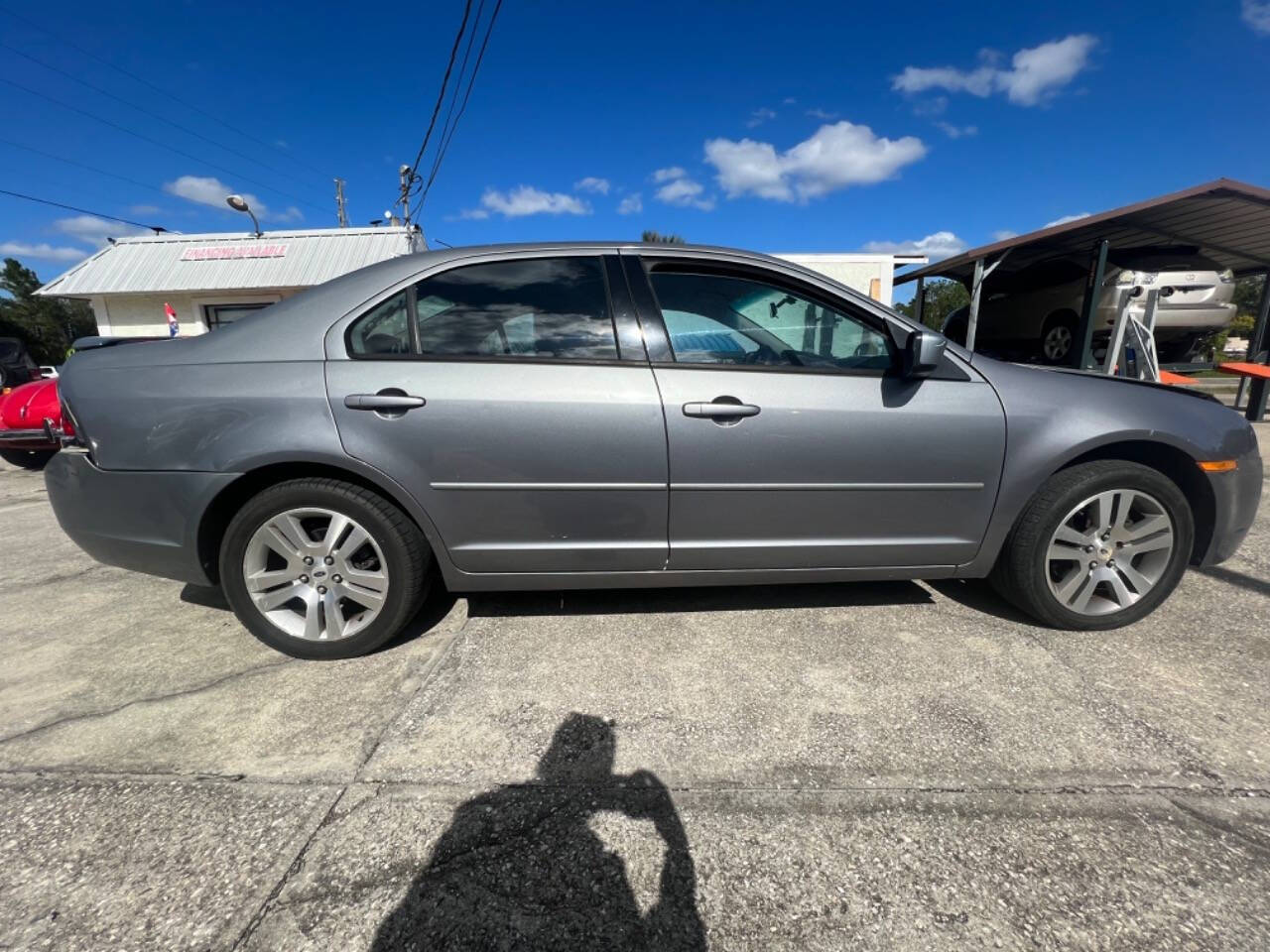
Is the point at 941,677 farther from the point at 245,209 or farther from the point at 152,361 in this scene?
the point at 245,209

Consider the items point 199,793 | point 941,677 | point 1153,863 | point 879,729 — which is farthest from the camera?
point 941,677

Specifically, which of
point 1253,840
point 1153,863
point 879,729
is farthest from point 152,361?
point 1253,840

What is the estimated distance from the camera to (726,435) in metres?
2.26

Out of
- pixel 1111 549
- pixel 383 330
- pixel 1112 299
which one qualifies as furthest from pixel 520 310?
pixel 1112 299

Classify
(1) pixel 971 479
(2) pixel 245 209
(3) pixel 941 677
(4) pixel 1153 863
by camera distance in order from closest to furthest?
(4) pixel 1153 863, (3) pixel 941 677, (1) pixel 971 479, (2) pixel 245 209

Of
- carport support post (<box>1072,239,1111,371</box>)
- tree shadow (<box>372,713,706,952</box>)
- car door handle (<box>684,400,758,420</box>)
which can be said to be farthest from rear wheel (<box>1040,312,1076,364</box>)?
tree shadow (<box>372,713,706,952</box>)

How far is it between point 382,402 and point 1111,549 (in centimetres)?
301

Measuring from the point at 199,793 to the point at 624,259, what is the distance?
2.27 meters

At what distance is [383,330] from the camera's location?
2309mm

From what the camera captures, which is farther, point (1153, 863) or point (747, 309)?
point (747, 309)

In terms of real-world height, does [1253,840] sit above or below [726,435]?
below

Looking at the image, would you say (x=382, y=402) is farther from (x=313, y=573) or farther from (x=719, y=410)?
(x=719, y=410)

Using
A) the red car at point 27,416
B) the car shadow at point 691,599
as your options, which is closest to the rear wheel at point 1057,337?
the car shadow at point 691,599

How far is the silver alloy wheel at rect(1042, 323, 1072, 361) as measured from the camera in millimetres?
7582
